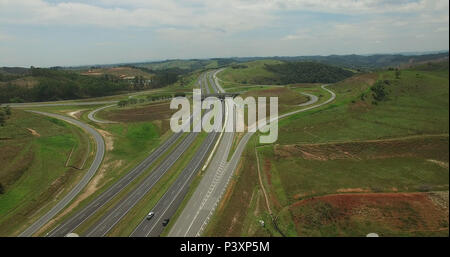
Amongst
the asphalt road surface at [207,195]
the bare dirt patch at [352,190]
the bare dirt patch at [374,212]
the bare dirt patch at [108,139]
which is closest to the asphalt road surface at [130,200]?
the asphalt road surface at [207,195]

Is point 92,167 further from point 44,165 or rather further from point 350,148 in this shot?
point 350,148

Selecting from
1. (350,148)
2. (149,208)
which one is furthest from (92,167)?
(350,148)

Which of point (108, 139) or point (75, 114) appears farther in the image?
point (75, 114)

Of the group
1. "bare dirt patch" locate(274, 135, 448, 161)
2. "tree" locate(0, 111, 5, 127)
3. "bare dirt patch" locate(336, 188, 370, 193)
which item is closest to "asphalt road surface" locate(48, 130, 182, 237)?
"bare dirt patch" locate(274, 135, 448, 161)

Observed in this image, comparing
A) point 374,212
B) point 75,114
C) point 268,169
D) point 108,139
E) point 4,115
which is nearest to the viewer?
point 374,212

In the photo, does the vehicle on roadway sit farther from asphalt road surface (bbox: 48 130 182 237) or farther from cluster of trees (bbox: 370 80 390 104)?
cluster of trees (bbox: 370 80 390 104)

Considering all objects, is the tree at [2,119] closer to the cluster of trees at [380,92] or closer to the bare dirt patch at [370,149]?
the bare dirt patch at [370,149]

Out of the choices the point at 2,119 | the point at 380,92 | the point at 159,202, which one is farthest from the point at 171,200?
the point at 380,92

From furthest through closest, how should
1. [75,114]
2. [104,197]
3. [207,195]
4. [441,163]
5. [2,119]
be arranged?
[75,114]
[2,119]
[104,197]
[207,195]
[441,163]

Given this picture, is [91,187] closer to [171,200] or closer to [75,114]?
[171,200]
